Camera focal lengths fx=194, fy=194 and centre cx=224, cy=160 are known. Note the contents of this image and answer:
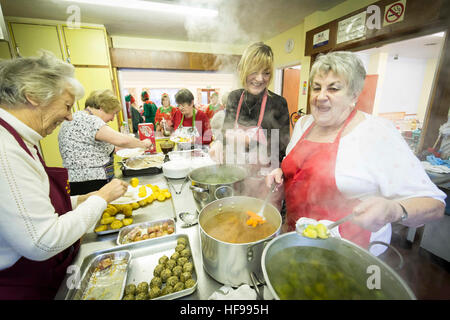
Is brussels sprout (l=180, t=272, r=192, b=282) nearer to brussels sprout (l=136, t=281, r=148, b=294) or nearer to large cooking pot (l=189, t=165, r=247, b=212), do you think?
brussels sprout (l=136, t=281, r=148, b=294)

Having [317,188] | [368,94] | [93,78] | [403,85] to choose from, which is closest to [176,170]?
[317,188]

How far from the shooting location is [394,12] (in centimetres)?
271

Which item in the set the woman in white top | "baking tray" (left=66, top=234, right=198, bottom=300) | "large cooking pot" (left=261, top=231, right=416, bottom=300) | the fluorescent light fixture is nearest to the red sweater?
the woman in white top

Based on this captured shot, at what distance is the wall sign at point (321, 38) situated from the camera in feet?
12.5

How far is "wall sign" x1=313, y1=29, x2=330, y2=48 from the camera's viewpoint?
3.81 metres

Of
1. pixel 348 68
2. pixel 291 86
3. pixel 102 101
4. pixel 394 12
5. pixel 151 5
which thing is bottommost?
pixel 102 101

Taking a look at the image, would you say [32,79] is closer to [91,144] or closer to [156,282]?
[156,282]

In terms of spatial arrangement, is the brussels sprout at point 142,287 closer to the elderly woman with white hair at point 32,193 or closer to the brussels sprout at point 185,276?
the brussels sprout at point 185,276

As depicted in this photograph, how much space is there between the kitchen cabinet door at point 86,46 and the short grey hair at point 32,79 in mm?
4960

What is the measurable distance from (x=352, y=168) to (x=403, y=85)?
9.98m

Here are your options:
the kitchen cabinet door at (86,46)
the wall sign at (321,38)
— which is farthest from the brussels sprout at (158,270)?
the kitchen cabinet door at (86,46)

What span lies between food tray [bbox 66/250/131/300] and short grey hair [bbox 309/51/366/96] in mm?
1387

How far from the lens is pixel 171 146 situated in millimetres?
2604
